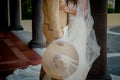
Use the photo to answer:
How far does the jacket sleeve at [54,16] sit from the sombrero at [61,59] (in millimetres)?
212

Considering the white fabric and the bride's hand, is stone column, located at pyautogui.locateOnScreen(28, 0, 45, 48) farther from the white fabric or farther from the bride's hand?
the bride's hand

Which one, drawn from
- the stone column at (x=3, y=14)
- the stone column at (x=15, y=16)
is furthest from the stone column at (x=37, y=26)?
the stone column at (x=3, y=14)

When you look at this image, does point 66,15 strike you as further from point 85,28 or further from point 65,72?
point 65,72

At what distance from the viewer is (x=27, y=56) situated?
8.74m

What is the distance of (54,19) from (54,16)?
39 mm

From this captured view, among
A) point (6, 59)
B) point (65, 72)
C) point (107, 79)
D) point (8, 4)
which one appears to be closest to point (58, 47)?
point (65, 72)

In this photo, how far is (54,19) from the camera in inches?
156

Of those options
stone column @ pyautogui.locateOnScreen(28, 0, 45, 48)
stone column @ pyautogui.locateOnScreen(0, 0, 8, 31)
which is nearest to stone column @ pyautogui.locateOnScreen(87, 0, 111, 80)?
stone column @ pyautogui.locateOnScreen(28, 0, 45, 48)

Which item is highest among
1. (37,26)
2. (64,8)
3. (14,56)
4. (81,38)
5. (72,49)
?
(64,8)

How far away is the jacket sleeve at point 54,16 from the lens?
13.0 ft

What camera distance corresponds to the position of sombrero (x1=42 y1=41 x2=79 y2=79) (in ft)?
12.2

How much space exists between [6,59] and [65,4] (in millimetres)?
4725

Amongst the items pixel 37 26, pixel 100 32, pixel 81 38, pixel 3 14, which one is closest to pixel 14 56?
pixel 37 26

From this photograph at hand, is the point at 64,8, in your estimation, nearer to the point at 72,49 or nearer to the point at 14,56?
the point at 72,49
